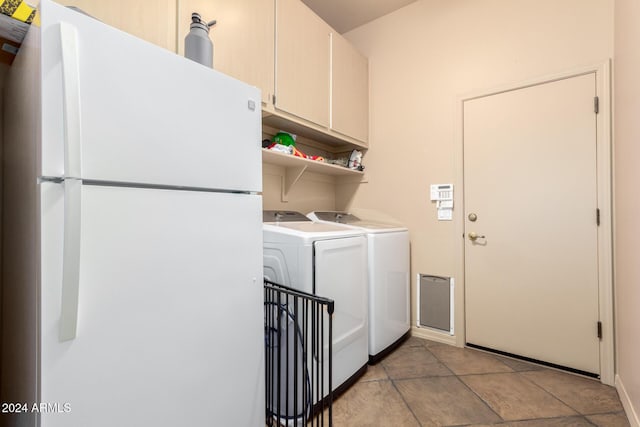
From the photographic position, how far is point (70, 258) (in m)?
0.67

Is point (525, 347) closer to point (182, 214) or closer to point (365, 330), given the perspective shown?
point (365, 330)

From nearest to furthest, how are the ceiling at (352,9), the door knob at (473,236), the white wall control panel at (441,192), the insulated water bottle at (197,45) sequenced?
the insulated water bottle at (197,45), the door knob at (473,236), the white wall control panel at (441,192), the ceiling at (352,9)

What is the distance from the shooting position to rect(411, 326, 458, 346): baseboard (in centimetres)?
241

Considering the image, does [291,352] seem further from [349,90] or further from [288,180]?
[349,90]

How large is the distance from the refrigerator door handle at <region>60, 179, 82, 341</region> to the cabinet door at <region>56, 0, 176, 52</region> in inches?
39.5

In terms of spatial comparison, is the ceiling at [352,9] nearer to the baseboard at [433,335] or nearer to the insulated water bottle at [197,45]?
the insulated water bottle at [197,45]

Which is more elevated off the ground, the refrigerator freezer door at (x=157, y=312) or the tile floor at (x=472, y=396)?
the refrigerator freezer door at (x=157, y=312)

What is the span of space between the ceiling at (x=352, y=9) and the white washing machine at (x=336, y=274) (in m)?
2.16

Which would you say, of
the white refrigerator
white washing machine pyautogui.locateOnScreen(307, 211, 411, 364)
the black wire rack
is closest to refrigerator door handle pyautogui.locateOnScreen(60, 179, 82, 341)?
the white refrigerator

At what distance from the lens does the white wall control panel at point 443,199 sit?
2.43 meters

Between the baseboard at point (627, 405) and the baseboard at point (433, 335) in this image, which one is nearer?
the baseboard at point (627, 405)

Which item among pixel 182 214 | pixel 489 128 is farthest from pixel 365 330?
pixel 489 128

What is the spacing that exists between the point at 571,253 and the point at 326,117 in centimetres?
203

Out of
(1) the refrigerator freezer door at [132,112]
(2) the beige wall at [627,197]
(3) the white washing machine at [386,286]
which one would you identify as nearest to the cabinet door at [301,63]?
(3) the white washing machine at [386,286]
